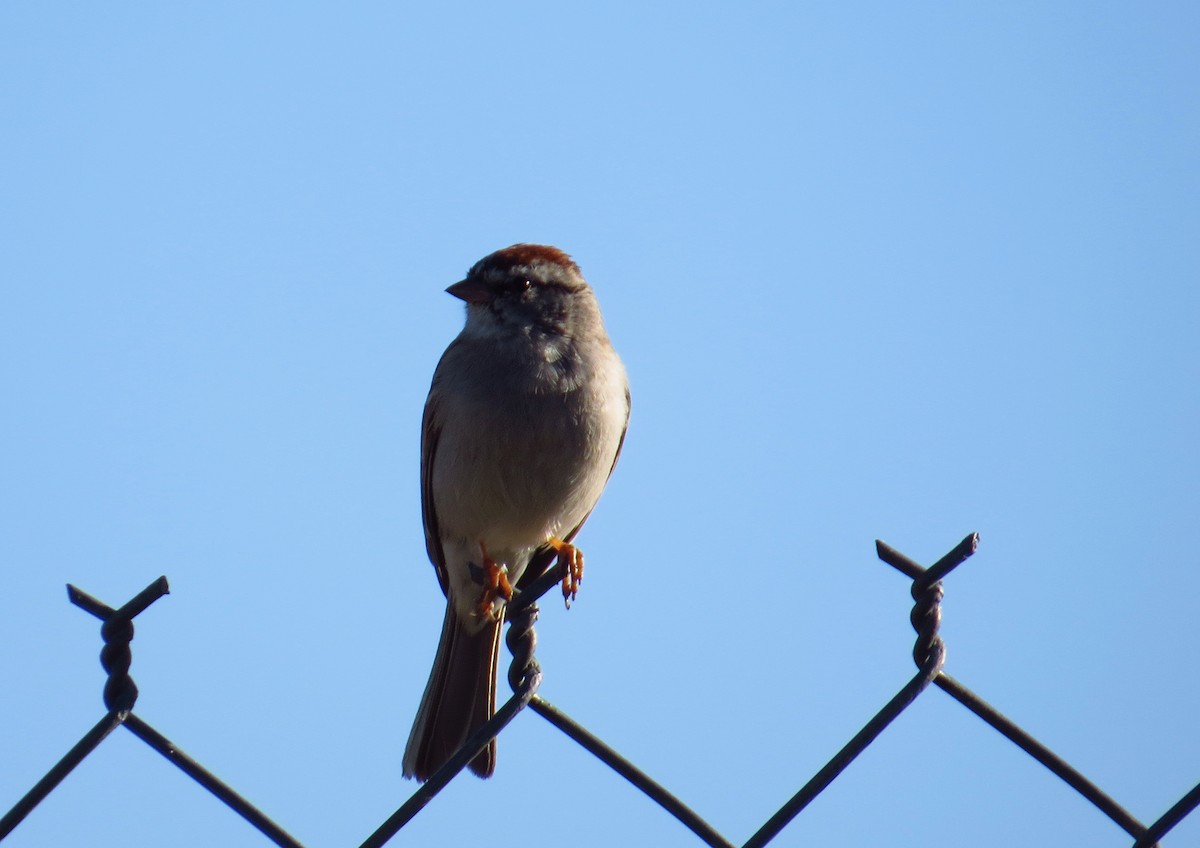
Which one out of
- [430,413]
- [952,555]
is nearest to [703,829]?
[952,555]

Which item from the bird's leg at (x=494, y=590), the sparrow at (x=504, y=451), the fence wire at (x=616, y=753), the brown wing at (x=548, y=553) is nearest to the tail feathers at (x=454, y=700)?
the sparrow at (x=504, y=451)

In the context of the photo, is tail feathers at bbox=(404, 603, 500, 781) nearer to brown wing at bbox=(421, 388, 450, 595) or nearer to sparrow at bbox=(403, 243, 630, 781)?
sparrow at bbox=(403, 243, 630, 781)

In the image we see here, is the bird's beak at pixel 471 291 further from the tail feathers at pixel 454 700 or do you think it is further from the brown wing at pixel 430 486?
the tail feathers at pixel 454 700

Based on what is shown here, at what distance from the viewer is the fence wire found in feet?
5.63

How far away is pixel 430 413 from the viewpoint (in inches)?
203

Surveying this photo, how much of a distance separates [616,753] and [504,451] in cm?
278

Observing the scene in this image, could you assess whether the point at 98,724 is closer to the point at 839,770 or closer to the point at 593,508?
the point at 839,770

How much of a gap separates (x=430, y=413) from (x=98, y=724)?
11.4ft

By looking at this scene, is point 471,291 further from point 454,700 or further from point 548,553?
point 454,700

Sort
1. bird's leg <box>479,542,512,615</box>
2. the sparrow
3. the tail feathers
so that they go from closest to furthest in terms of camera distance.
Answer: the tail feathers, bird's leg <box>479,542,512,615</box>, the sparrow

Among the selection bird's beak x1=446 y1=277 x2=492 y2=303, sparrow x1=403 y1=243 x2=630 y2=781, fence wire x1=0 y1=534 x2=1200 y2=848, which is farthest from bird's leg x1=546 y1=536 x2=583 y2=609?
fence wire x1=0 y1=534 x2=1200 y2=848

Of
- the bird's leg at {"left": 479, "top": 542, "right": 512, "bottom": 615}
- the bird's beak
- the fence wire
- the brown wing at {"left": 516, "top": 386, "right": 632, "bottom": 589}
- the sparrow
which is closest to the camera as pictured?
the fence wire

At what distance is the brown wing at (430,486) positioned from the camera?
5138mm

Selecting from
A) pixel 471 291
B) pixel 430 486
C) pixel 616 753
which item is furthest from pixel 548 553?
pixel 616 753
